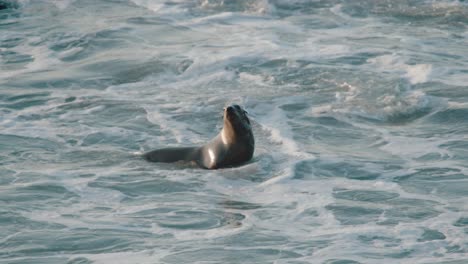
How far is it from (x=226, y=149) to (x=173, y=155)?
619 millimetres

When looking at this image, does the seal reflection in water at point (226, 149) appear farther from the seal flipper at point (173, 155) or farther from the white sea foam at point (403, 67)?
the white sea foam at point (403, 67)

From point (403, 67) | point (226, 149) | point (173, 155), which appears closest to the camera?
point (226, 149)

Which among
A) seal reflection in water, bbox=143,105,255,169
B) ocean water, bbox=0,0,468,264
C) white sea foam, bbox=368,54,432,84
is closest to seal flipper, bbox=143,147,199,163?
seal reflection in water, bbox=143,105,255,169

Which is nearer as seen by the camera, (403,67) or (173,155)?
(173,155)

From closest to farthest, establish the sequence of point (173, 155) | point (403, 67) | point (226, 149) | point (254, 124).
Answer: point (226, 149)
point (173, 155)
point (254, 124)
point (403, 67)

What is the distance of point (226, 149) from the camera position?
13133 mm

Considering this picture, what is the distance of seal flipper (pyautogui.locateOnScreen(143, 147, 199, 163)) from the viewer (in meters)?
13.2

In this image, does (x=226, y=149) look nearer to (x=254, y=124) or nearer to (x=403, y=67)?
(x=254, y=124)

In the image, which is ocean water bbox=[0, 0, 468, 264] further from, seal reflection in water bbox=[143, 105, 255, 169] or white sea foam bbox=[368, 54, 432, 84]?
seal reflection in water bbox=[143, 105, 255, 169]

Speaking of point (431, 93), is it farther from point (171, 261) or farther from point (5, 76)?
point (171, 261)

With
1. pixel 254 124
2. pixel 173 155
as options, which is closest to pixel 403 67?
pixel 254 124

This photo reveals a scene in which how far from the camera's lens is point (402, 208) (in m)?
11.0

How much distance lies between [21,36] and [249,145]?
948 cm

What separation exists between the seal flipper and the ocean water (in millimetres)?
188
